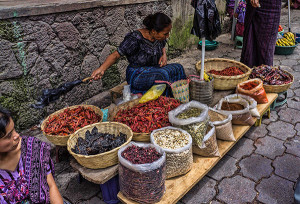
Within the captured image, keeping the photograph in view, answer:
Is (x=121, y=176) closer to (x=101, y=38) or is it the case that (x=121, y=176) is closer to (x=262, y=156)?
(x=262, y=156)

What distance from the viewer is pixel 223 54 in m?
7.06

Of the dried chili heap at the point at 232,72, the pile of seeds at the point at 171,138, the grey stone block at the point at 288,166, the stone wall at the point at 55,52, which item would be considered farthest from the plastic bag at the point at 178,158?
the stone wall at the point at 55,52

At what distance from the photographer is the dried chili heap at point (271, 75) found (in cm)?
420

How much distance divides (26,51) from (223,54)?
5.23 meters

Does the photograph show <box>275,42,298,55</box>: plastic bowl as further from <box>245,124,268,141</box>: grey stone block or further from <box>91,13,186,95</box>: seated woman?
<box>91,13,186,95</box>: seated woman

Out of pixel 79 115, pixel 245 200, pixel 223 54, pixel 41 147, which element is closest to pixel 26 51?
pixel 79 115

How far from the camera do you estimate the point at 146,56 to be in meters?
3.95

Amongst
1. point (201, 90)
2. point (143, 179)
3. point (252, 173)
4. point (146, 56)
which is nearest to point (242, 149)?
point (252, 173)

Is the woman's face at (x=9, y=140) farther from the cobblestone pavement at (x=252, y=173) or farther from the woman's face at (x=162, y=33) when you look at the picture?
the woman's face at (x=162, y=33)

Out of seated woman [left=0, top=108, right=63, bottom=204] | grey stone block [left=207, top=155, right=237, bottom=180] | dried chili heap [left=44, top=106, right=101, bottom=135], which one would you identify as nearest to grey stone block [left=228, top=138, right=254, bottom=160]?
grey stone block [left=207, top=155, right=237, bottom=180]

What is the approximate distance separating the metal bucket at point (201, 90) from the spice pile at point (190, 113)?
56 centimetres

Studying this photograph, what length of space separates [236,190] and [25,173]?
7.23ft

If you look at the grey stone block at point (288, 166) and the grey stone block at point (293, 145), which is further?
the grey stone block at point (293, 145)

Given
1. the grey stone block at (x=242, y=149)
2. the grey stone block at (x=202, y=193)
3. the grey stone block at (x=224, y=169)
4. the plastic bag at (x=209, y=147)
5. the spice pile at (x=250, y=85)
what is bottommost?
the grey stone block at (x=202, y=193)
